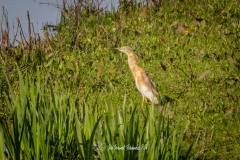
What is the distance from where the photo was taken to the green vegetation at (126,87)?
329 cm

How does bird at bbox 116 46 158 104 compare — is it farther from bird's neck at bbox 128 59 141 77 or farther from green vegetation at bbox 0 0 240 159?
green vegetation at bbox 0 0 240 159

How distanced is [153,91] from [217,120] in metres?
0.97

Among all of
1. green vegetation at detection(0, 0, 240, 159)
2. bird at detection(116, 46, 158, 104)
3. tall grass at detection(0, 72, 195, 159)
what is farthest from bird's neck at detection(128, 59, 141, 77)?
tall grass at detection(0, 72, 195, 159)

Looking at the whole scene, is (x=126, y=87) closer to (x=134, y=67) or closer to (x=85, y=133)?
(x=134, y=67)

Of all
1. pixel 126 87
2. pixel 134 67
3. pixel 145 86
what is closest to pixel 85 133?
pixel 145 86

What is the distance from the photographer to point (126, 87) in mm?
7453

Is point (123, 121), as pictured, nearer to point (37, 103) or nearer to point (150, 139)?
point (150, 139)

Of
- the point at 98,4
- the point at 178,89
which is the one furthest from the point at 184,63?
the point at 98,4

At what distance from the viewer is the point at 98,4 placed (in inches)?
424

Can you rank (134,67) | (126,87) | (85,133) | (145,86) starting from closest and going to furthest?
(85,133) < (145,86) < (134,67) < (126,87)

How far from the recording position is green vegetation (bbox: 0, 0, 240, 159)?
3.29m

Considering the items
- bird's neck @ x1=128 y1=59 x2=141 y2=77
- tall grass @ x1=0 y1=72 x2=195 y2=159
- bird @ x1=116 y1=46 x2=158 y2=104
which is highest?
bird's neck @ x1=128 y1=59 x2=141 y2=77

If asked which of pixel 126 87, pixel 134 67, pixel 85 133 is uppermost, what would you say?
pixel 134 67

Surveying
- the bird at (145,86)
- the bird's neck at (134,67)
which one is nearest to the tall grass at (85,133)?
the bird at (145,86)
